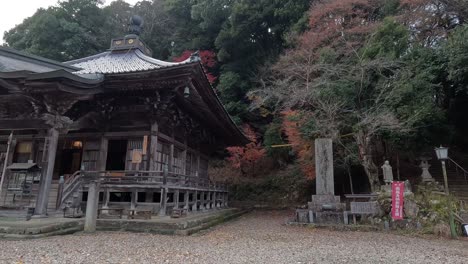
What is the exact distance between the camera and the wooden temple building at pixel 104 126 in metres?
8.38

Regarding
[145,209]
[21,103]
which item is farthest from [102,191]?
[21,103]

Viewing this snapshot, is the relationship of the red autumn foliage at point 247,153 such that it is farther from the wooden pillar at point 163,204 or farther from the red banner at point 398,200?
the red banner at point 398,200

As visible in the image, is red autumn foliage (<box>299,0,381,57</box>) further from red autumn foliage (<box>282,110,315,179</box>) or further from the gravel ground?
the gravel ground

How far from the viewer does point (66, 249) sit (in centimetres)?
540

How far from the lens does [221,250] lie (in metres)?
5.91

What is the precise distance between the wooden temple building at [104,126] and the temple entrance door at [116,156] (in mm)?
49

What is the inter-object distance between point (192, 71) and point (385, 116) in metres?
8.47

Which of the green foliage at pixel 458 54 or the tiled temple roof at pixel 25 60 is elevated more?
the green foliage at pixel 458 54

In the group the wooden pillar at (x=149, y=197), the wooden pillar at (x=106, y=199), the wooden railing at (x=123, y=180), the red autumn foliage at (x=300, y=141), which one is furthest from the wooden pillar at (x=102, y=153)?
the red autumn foliage at (x=300, y=141)

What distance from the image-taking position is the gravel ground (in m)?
4.95

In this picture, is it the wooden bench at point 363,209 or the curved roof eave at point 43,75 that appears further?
the wooden bench at point 363,209

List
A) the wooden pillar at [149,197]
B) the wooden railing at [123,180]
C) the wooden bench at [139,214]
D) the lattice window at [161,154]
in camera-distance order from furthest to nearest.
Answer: the lattice window at [161,154]
the wooden pillar at [149,197]
the wooden railing at [123,180]
the wooden bench at [139,214]

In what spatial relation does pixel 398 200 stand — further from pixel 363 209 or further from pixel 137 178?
pixel 137 178

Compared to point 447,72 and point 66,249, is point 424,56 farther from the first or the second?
point 66,249
